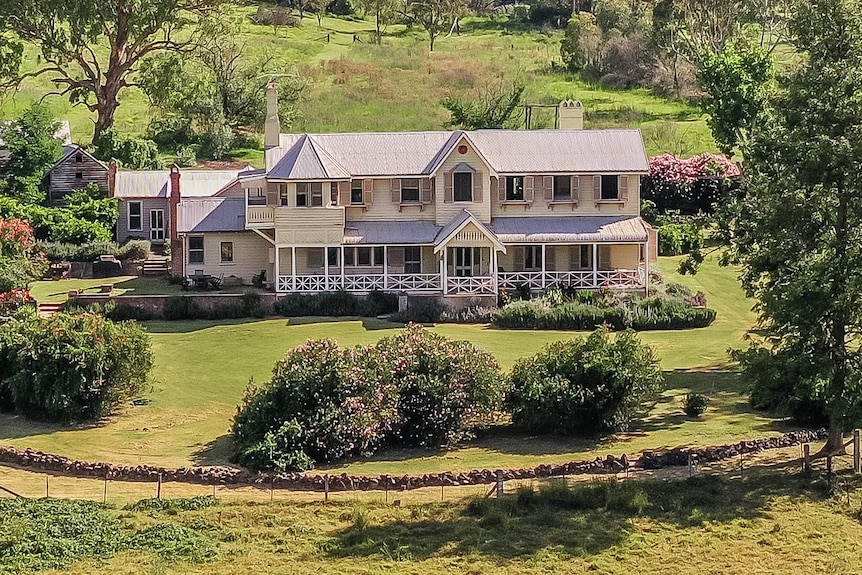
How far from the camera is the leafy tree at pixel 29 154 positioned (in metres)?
59.6

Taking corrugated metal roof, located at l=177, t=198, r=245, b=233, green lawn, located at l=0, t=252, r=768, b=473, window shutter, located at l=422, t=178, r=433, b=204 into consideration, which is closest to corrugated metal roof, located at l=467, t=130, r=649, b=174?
window shutter, located at l=422, t=178, r=433, b=204

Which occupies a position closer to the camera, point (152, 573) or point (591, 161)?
point (152, 573)

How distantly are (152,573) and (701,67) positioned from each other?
4859cm

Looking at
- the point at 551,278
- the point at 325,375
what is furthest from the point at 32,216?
the point at 325,375

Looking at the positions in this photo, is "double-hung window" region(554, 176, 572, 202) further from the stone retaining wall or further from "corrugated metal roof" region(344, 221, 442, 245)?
the stone retaining wall

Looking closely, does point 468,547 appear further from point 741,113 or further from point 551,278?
point 741,113

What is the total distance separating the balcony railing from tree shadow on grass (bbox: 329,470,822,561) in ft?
78.1

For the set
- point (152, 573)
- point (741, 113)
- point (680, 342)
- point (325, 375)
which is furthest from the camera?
point (741, 113)

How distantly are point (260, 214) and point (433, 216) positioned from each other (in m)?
6.53

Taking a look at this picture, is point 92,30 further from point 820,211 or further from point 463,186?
point 820,211

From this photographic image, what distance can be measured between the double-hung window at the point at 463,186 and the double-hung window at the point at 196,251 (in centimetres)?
1009

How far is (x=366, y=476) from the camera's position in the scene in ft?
100

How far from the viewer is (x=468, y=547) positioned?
1038 inches

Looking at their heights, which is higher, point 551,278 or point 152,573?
point 551,278
